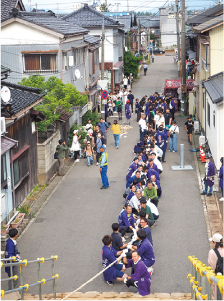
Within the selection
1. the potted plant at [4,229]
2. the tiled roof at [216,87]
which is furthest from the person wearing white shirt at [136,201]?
the tiled roof at [216,87]

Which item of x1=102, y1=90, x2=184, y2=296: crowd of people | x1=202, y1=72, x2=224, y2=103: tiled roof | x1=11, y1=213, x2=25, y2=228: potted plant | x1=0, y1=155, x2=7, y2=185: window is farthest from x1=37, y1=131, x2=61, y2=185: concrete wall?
x1=202, y1=72, x2=224, y2=103: tiled roof

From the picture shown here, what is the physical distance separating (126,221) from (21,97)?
6691 millimetres

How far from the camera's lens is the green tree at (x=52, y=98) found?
68.4 feet

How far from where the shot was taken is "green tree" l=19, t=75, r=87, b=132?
68.4 feet

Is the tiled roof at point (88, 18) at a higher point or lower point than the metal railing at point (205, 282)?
higher

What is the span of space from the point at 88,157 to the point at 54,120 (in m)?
2.57

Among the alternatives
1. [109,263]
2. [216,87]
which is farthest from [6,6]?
[109,263]

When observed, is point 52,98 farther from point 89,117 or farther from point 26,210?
point 89,117

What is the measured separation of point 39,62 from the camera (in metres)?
24.2

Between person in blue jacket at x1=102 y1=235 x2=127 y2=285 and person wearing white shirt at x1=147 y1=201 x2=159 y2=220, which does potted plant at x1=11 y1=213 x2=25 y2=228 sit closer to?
person wearing white shirt at x1=147 y1=201 x2=159 y2=220

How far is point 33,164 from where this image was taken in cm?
1878

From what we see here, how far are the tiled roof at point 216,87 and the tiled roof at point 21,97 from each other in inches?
277

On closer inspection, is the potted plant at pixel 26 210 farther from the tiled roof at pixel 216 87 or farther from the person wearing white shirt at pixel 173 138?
the person wearing white shirt at pixel 173 138

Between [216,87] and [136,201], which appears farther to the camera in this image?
[216,87]
